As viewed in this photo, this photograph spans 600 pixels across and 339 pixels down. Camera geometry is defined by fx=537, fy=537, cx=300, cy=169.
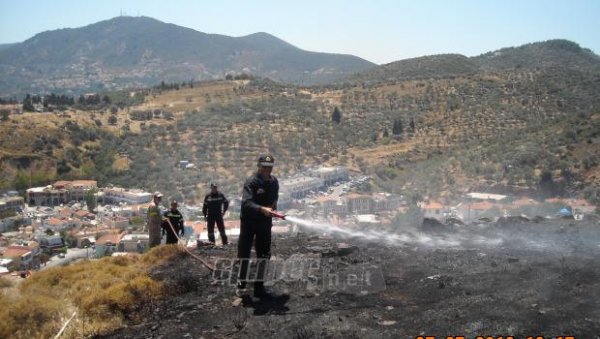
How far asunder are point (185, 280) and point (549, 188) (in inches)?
1012

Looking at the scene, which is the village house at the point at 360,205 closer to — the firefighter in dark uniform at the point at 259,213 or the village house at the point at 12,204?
the firefighter in dark uniform at the point at 259,213

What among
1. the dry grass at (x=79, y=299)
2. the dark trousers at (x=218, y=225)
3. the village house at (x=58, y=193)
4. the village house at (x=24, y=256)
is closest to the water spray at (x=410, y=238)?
the dark trousers at (x=218, y=225)

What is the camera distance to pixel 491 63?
147250mm

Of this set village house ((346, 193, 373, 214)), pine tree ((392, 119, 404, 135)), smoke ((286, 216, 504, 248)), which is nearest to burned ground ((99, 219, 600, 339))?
smoke ((286, 216, 504, 248))

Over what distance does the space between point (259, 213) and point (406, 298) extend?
232 cm

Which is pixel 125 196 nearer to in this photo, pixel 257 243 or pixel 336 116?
pixel 336 116

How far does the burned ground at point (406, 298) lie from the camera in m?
6.20

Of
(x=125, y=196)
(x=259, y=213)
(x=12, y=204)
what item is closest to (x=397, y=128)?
(x=125, y=196)

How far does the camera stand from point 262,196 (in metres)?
7.30

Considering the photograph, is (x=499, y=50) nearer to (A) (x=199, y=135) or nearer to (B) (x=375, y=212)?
(A) (x=199, y=135)

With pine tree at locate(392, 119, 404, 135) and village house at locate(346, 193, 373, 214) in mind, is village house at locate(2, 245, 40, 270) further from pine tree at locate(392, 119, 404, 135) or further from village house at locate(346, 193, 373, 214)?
pine tree at locate(392, 119, 404, 135)

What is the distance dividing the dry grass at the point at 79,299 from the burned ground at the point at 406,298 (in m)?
0.30

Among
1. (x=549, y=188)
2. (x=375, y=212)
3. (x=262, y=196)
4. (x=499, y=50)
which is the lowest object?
(x=375, y=212)

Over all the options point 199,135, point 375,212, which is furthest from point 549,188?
point 199,135
